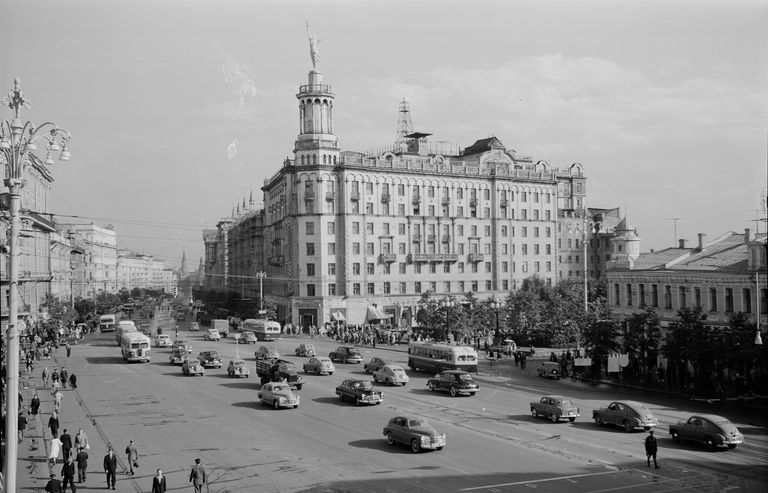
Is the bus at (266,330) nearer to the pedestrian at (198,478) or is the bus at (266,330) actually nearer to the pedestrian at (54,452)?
the pedestrian at (54,452)

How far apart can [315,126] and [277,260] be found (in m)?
21.1

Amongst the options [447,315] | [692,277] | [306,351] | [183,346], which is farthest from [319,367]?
[692,277]

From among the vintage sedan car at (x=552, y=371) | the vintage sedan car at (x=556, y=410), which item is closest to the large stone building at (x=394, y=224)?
the vintage sedan car at (x=552, y=371)

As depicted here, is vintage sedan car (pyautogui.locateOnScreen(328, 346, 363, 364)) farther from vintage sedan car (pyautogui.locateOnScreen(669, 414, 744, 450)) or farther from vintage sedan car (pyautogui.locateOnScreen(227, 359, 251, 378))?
vintage sedan car (pyautogui.locateOnScreen(669, 414, 744, 450))

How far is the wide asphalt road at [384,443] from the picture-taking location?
24578mm

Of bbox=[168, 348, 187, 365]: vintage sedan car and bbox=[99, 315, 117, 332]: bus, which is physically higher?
bbox=[99, 315, 117, 332]: bus

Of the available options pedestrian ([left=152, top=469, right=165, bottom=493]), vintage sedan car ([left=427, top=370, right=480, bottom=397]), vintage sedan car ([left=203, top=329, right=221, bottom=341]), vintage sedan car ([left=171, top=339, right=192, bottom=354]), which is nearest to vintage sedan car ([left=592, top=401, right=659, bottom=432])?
vintage sedan car ([left=427, top=370, right=480, bottom=397])

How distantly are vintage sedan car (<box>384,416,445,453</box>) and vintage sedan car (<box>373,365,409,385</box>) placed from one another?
16061 millimetres

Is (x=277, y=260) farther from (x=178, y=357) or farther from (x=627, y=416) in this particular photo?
(x=627, y=416)

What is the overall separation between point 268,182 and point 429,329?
190 ft

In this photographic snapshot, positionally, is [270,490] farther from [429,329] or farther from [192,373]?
[429,329]

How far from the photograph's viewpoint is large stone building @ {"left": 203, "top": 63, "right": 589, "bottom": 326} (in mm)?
95438

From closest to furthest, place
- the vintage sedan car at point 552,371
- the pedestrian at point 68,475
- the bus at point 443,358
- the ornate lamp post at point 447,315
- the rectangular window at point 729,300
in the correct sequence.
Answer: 1. the pedestrian at point 68,475
2. the rectangular window at point 729,300
3. the bus at point 443,358
4. the vintage sedan car at point 552,371
5. the ornate lamp post at point 447,315

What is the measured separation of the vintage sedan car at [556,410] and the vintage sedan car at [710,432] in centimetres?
530
